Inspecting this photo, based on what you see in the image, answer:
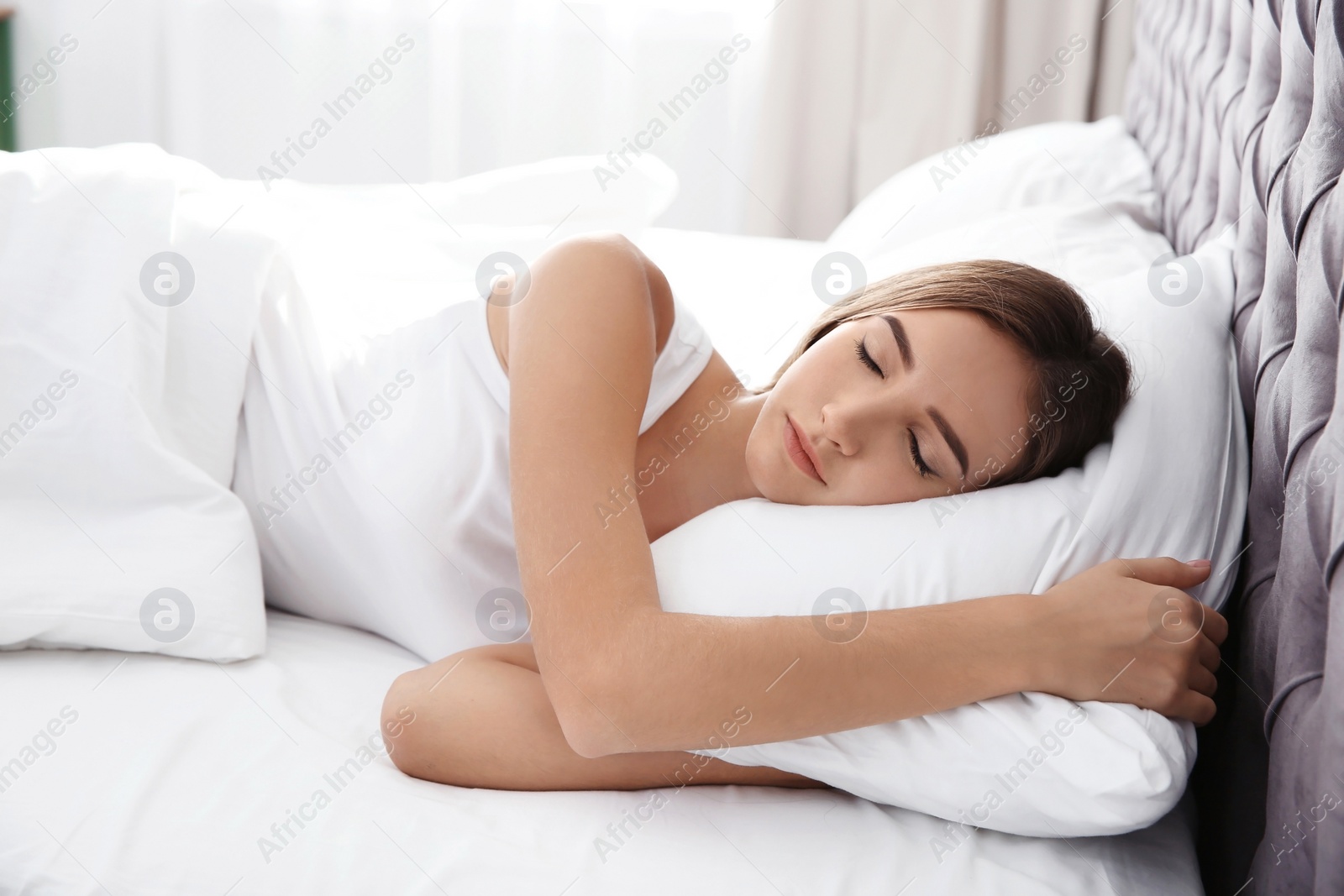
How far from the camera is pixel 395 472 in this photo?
103 cm

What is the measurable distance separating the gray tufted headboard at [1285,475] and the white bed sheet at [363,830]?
10 centimetres

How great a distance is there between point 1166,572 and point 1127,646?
91mm

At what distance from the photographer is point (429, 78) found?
2.76 meters

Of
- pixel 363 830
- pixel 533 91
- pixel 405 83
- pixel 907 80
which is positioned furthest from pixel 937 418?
pixel 405 83

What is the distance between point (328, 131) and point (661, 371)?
2183mm

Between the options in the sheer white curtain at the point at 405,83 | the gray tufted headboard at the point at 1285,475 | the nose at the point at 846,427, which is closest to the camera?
the gray tufted headboard at the point at 1285,475

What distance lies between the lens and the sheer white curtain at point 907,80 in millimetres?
2479

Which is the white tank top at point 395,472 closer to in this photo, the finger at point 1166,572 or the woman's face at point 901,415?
the woman's face at point 901,415

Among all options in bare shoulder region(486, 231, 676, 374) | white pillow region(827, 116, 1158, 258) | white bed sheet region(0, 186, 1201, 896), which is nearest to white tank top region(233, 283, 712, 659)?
bare shoulder region(486, 231, 676, 374)

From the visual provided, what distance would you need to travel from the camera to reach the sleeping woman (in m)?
0.77

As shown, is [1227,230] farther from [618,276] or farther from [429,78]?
[429,78]

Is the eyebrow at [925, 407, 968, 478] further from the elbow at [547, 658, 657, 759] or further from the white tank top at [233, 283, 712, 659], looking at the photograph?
the elbow at [547, 658, 657, 759]

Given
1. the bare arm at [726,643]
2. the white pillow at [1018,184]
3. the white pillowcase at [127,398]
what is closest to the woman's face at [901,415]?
the bare arm at [726,643]

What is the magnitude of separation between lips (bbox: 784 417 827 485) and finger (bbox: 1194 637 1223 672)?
0.36 metres
